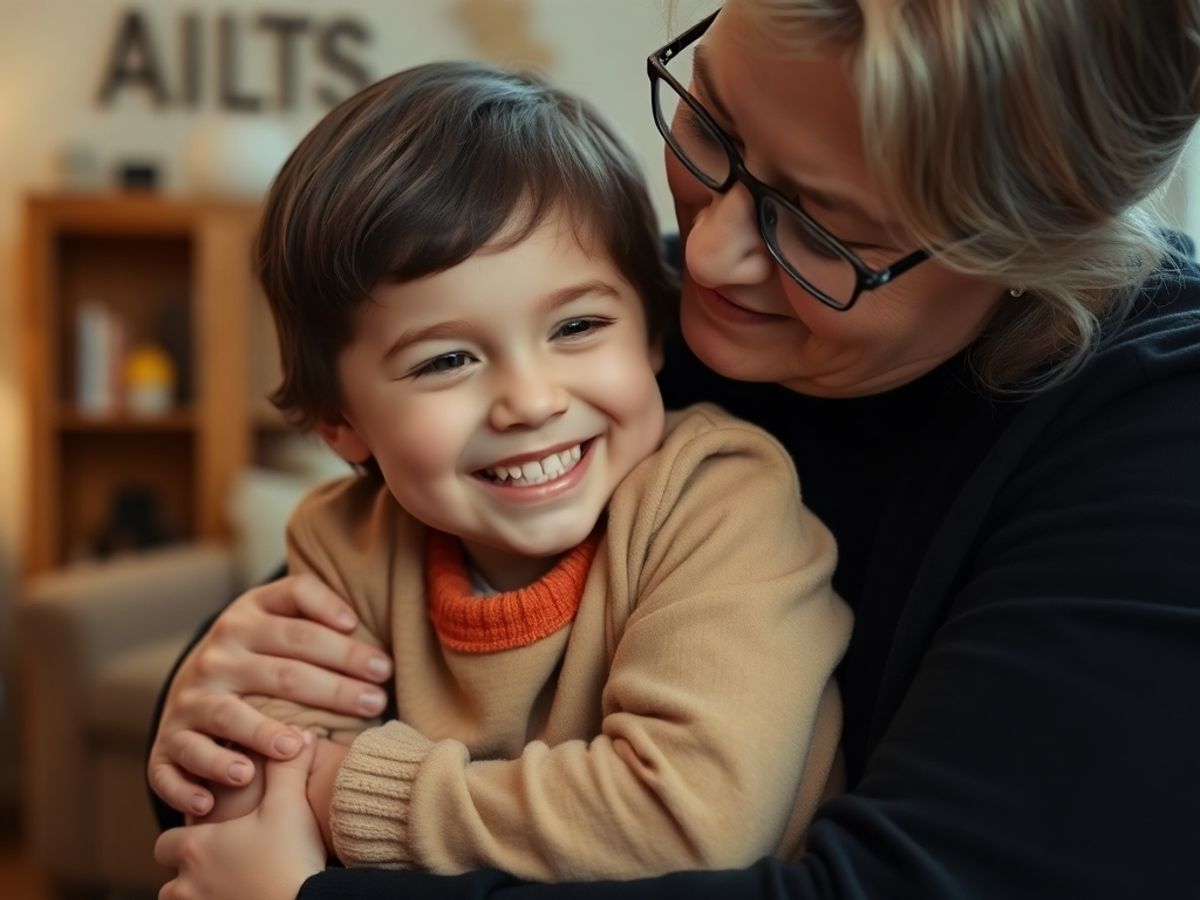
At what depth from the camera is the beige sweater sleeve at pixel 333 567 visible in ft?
3.88

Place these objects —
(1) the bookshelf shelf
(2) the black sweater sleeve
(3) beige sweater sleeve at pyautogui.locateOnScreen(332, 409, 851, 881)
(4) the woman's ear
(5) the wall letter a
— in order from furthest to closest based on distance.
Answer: (5) the wall letter a, (1) the bookshelf shelf, (4) the woman's ear, (3) beige sweater sleeve at pyautogui.locateOnScreen(332, 409, 851, 881), (2) the black sweater sleeve

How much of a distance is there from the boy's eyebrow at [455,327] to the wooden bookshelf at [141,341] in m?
3.21

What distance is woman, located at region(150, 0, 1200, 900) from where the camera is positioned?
32.3 inches

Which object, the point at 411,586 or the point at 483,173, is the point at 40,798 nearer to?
the point at 411,586

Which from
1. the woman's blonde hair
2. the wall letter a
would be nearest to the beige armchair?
the wall letter a

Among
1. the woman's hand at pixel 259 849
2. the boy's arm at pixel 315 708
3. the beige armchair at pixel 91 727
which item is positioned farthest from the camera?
the beige armchair at pixel 91 727

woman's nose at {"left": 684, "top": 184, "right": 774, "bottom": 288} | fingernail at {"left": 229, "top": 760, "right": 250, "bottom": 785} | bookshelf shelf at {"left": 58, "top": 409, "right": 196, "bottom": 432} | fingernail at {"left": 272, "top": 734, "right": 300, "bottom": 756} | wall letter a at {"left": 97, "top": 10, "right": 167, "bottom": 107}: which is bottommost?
fingernail at {"left": 229, "top": 760, "right": 250, "bottom": 785}

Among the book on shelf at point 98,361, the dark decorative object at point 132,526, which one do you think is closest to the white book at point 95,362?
the book on shelf at point 98,361

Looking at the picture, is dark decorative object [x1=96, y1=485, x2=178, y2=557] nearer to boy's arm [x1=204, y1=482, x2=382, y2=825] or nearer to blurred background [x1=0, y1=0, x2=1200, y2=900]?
blurred background [x1=0, y1=0, x2=1200, y2=900]

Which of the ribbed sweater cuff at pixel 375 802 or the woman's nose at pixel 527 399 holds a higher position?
the woman's nose at pixel 527 399

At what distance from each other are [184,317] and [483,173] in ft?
11.7

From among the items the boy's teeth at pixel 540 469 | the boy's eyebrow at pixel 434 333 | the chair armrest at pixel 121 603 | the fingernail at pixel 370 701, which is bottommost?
the chair armrest at pixel 121 603

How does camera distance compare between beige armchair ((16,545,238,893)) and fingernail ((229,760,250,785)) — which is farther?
beige armchair ((16,545,238,893))

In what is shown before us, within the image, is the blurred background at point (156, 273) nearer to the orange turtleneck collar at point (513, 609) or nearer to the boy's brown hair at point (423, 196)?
the boy's brown hair at point (423, 196)
